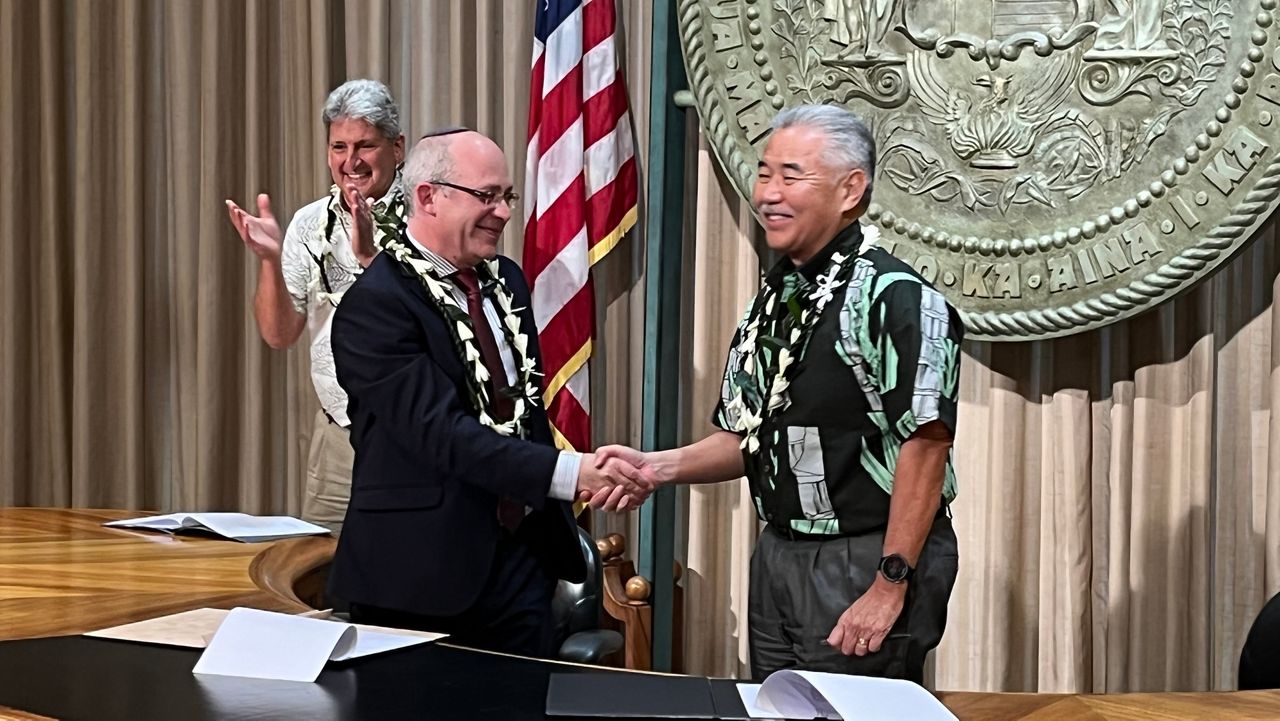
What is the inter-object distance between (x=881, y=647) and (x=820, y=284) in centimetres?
60

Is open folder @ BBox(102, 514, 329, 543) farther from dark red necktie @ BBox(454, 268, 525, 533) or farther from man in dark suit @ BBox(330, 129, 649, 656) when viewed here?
dark red necktie @ BBox(454, 268, 525, 533)

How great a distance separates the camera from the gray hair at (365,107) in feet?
10.5

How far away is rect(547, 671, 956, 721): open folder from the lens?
168cm

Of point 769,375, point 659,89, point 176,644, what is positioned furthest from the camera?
point 659,89

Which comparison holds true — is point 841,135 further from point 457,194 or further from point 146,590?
point 146,590

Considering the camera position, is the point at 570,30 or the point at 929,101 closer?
the point at 929,101

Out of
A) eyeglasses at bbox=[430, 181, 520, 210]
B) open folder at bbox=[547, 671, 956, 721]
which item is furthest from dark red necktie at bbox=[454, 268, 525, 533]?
open folder at bbox=[547, 671, 956, 721]

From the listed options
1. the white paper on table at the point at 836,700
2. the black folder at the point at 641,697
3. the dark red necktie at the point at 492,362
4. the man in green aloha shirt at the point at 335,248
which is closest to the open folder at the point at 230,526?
the man in green aloha shirt at the point at 335,248

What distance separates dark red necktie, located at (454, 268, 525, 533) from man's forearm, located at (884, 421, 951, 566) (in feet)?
2.11

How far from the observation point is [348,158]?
10.5ft

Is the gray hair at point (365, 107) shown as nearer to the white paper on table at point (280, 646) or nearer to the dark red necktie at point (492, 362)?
the dark red necktie at point (492, 362)

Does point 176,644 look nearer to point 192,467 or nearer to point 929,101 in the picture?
point 929,101

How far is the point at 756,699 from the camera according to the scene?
68.6 inches

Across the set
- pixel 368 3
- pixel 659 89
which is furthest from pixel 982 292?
pixel 368 3
